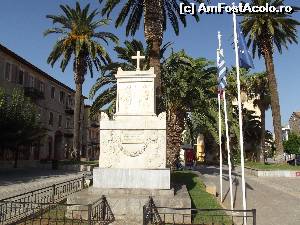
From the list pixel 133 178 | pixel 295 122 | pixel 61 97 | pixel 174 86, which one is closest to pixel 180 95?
pixel 174 86

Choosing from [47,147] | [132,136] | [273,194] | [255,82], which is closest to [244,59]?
[132,136]

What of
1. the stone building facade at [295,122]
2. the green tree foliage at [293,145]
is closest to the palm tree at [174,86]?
the green tree foliage at [293,145]

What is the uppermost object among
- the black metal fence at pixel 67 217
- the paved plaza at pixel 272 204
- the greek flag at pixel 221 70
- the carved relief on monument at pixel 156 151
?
the greek flag at pixel 221 70

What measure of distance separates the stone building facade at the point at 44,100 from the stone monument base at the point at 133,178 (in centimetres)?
2227

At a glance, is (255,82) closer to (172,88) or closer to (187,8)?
(172,88)

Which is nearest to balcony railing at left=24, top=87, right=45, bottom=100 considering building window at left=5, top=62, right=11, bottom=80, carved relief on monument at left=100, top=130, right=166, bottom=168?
building window at left=5, top=62, right=11, bottom=80

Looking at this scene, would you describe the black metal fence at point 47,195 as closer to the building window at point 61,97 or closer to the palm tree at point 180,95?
the palm tree at point 180,95

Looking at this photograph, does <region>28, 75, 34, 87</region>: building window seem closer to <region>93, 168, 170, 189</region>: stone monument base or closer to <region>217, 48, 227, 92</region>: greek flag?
<region>217, 48, 227, 92</region>: greek flag

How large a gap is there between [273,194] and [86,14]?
89.8 feet

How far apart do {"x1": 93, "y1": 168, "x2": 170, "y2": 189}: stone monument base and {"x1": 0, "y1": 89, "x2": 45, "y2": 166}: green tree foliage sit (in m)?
15.3

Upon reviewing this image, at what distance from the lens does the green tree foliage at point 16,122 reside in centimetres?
2628

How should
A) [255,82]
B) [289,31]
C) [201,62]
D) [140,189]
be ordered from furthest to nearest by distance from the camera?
[255,82], [289,31], [201,62], [140,189]

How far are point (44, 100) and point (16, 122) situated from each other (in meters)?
18.2

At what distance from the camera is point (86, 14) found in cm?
3847
